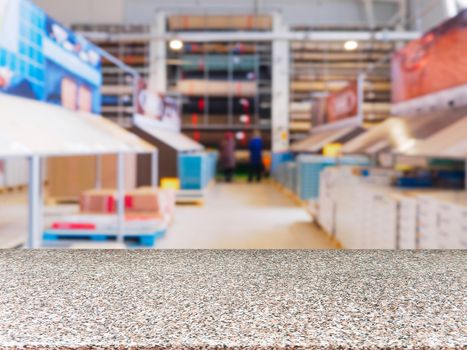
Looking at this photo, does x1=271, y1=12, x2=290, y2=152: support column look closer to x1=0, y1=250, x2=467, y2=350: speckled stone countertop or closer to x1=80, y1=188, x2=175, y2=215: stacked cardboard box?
x1=80, y1=188, x2=175, y2=215: stacked cardboard box

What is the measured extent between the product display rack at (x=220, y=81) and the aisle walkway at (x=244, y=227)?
648 centimetres

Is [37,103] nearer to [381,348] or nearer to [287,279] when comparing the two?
[287,279]

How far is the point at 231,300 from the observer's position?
96 centimetres

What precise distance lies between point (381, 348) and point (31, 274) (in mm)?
739

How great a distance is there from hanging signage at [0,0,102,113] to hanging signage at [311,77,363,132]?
5.14 meters

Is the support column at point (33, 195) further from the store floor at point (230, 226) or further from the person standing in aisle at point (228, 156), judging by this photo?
the person standing in aisle at point (228, 156)

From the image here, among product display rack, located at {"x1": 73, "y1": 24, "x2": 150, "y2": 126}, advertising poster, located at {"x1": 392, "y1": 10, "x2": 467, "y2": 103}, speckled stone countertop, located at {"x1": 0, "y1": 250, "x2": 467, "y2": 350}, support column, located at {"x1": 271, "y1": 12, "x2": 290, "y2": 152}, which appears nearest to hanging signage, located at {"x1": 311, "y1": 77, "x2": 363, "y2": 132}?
support column, located at {"x1": 271, "y1": 12, "x2": 290, "y2": 152}

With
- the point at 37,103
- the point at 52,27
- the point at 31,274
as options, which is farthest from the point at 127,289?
the point at 52,27

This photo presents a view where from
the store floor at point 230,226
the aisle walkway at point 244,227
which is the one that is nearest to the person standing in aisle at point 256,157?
the store floor at point 230,226

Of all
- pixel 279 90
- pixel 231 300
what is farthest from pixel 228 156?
pixel 231 300

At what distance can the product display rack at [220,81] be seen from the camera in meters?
16.2

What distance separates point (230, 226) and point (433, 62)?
305 centimetres

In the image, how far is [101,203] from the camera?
5.70 metres

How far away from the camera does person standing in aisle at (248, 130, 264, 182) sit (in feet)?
48.6
